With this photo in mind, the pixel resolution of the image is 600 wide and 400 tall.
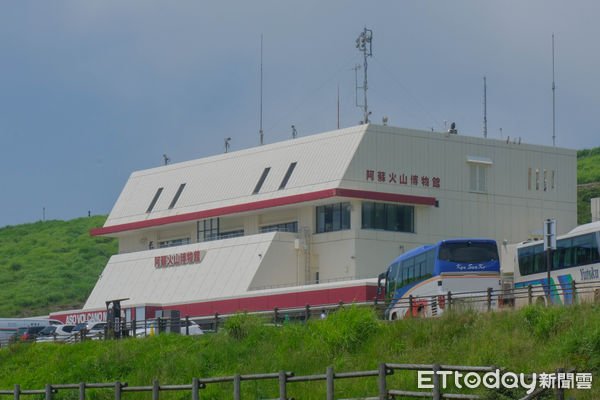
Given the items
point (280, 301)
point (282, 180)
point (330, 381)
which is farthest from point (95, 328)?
point (330, 381)

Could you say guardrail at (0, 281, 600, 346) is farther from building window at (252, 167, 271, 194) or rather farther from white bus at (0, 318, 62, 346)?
building window at (252, 167, 271, 194)

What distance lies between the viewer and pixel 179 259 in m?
71.2

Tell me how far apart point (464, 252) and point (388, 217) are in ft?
68.2

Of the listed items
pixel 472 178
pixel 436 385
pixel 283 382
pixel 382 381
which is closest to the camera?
pixel 436 385

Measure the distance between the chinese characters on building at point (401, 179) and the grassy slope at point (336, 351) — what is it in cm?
2205

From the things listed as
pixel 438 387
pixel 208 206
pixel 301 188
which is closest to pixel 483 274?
pixel 438 387

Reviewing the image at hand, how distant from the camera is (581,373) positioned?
2866 centimetres

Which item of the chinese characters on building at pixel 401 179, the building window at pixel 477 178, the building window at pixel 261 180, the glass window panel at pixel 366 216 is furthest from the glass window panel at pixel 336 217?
the building window at pixel 477 178

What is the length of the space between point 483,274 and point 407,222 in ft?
70.1

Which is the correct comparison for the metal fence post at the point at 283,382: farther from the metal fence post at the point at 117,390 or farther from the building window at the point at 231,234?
the building window at the point at 231,234

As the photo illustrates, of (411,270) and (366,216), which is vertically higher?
(366,216)

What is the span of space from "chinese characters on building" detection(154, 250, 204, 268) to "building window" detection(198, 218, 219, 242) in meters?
2.24

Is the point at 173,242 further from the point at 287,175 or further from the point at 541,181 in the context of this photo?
the point at 541,181

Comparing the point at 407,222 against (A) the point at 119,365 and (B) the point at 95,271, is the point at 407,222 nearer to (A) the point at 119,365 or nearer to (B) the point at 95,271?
(A) the point at 119,365
